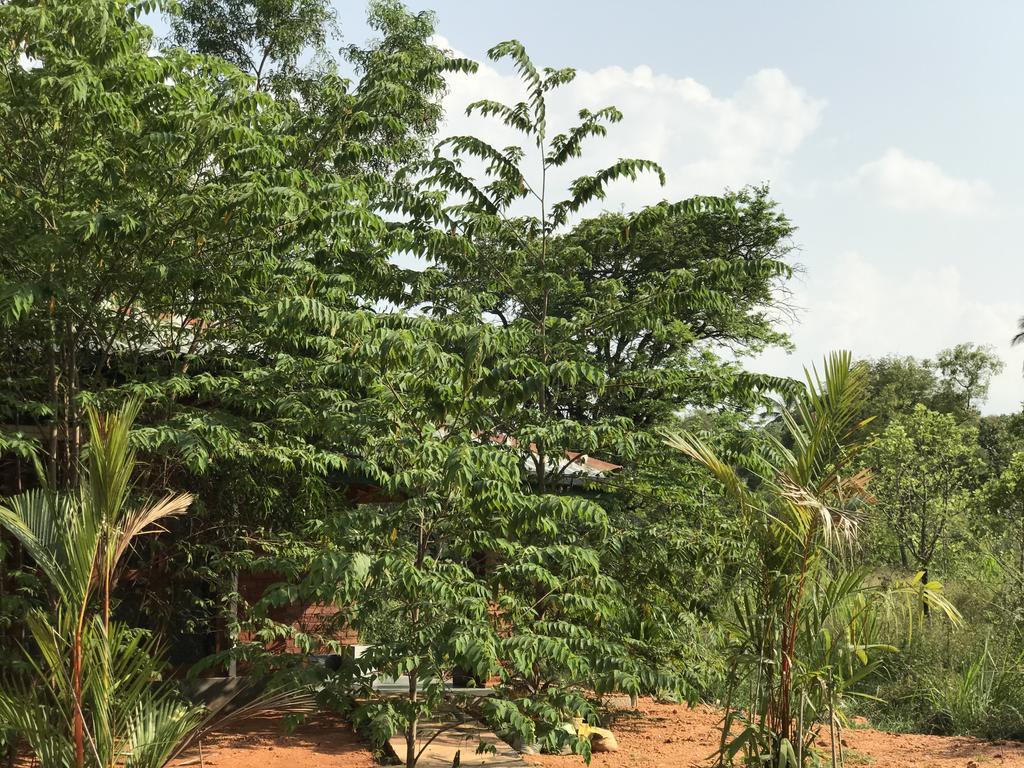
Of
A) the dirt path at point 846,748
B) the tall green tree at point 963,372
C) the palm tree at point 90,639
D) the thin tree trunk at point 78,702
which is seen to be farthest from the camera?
the tall green tree at point 963,372

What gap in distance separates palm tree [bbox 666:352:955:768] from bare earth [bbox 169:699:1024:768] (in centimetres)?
193

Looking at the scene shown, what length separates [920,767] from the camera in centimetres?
836

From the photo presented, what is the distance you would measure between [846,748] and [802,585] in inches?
134

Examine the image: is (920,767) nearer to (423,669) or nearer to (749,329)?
(423,669)

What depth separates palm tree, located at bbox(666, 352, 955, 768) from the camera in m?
6.65

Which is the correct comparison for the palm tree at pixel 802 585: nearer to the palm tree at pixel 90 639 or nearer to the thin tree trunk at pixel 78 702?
the palm tree at pixel 90 639

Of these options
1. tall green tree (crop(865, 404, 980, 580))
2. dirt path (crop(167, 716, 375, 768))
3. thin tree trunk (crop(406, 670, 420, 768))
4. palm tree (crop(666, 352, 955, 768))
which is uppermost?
tall green tree (crop(865, 404, 980, 580))

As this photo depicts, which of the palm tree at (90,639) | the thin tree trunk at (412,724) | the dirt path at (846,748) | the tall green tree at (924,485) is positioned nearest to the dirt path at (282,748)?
the thin tree trunk at (412,724)

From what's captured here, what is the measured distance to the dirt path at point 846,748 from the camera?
855 centimetres

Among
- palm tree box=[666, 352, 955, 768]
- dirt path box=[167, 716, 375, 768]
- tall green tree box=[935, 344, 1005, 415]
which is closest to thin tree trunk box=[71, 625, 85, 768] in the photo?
dirt path box=[167, 716, 375, 768]

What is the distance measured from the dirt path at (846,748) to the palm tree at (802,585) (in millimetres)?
1400

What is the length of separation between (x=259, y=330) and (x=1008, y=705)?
28.3 ft

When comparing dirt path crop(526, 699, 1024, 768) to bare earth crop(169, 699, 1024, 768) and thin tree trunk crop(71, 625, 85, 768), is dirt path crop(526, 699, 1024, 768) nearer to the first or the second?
bare earth crop(169, 699, 1024, 768)

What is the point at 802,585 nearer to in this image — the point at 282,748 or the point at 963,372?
the point at 282,748
